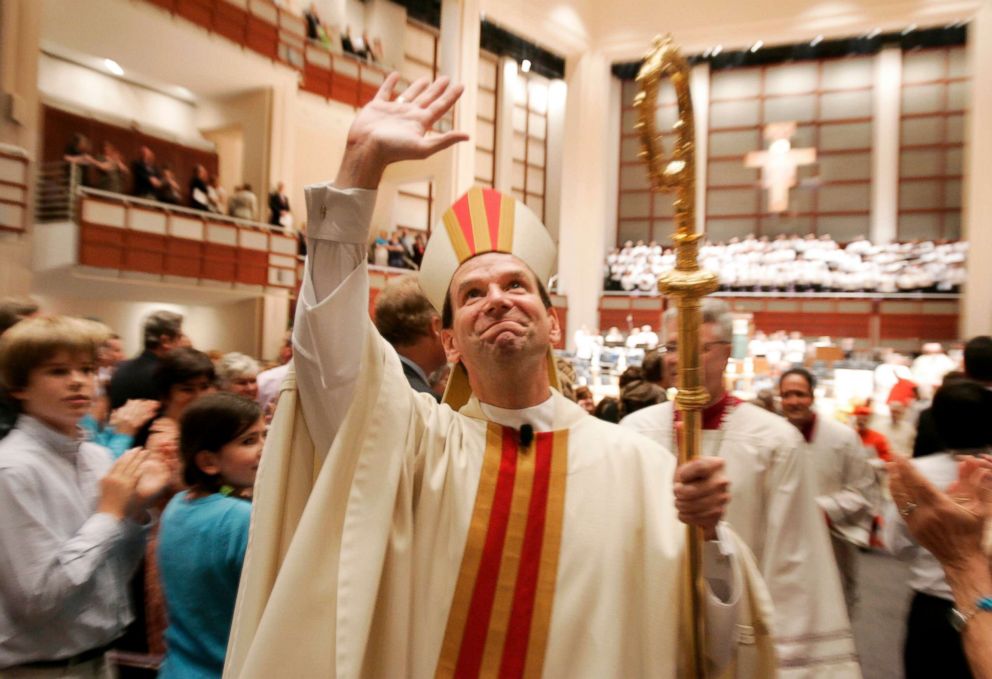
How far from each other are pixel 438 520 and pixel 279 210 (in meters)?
11.6

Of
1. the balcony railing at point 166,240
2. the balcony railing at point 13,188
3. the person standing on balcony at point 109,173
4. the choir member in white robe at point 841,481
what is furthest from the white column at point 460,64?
the choir member in white robe at point 841,481

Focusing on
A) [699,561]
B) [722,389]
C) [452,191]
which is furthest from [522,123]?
[699,561]

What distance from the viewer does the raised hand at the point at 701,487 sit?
1.33 metres

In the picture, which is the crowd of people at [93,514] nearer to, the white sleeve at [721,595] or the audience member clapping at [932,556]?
the white sleeve at [721,595]

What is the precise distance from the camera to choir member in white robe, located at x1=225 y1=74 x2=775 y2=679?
1386mm

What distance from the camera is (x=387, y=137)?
1.38 m

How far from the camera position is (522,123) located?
21.3 meters

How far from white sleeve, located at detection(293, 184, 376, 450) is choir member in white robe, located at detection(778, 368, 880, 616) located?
2.51 metres

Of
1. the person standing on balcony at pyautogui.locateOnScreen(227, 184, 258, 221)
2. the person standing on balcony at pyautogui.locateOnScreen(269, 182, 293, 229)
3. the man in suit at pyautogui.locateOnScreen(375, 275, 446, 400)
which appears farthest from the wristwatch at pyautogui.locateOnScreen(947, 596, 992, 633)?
the person standing on balcony at pyautogui.locateOnScreen(269, 182, 293, 229)

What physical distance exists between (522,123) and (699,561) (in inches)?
815

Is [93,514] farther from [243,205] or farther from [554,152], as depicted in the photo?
[554,152]

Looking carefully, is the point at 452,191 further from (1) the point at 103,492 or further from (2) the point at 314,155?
(1) the point at 103,492

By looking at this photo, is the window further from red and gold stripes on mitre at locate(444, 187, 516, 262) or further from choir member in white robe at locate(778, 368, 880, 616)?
red and gold stripes on mitre at locate(444, 187, 516, 262)

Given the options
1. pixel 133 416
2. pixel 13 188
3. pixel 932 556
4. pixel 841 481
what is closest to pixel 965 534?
pixel 932 556
